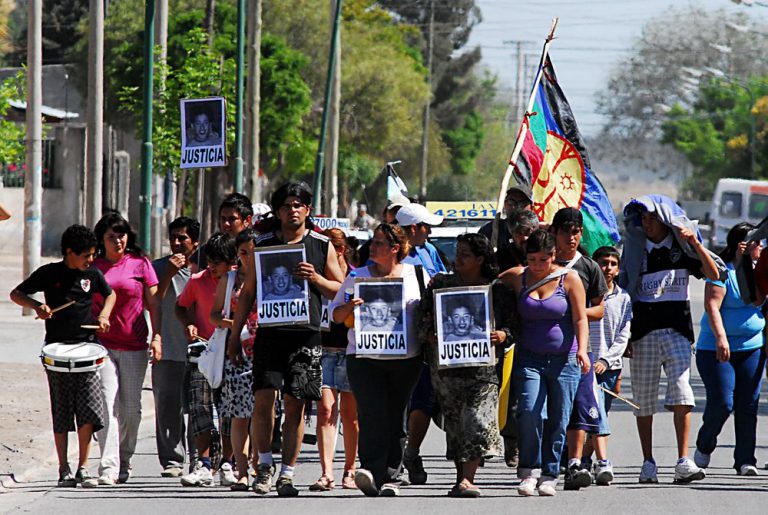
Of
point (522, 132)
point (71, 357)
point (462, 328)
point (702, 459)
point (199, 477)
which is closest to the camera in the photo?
point (462, 328)

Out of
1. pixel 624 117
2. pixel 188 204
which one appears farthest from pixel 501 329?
pixel 624 117

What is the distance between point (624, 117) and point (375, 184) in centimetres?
6940

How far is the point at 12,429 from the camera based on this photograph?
13242 mm

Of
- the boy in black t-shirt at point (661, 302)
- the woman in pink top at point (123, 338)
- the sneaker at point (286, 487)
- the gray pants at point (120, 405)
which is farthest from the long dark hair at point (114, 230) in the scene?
the boy in black t-shirt at point (661, 302)

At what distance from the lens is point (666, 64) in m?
133

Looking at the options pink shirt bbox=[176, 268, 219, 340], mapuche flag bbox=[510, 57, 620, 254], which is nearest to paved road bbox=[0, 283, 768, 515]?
pink shirt bbox=[176, 268, 219, 340]

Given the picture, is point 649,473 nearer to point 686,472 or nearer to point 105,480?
point 686,472

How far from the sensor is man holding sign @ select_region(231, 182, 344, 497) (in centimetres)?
1008


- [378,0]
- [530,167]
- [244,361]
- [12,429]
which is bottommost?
[12,429]

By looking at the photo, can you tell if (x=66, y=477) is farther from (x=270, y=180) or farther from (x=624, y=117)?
(x=624, y=117)

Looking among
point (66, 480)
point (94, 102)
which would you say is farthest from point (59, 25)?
point (66, 480)

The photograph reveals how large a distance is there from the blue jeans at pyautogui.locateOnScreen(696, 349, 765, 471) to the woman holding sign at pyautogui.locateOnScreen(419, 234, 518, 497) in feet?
6.59

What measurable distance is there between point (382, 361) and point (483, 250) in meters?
0.92

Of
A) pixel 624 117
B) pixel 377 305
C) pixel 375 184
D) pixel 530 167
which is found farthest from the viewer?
pixel 624 117
